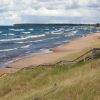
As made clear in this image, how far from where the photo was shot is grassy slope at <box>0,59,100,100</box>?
1323 cm

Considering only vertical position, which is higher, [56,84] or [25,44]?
[56,84]

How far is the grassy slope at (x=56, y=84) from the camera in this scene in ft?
43.4

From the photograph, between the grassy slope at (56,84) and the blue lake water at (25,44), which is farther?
the blue lake water at (25,44)

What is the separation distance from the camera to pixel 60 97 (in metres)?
13.2

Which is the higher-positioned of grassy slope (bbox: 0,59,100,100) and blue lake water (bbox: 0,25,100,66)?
grassy slope (bbox: 0,59,100,100)

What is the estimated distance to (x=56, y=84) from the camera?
16.3 metres

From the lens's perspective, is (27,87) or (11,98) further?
(27,87)

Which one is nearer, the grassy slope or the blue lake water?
the grassy slope

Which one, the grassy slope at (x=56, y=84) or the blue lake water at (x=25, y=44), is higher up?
the grassy slope at (x=56, y=84)

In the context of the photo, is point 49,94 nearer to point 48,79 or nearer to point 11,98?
point 11,98

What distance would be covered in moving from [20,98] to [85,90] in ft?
13.0

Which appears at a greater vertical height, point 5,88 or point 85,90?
point 85,90

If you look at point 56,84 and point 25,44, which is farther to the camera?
point 25,44

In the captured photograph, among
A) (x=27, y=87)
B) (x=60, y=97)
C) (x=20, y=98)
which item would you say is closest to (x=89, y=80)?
(x=60, y=97)
